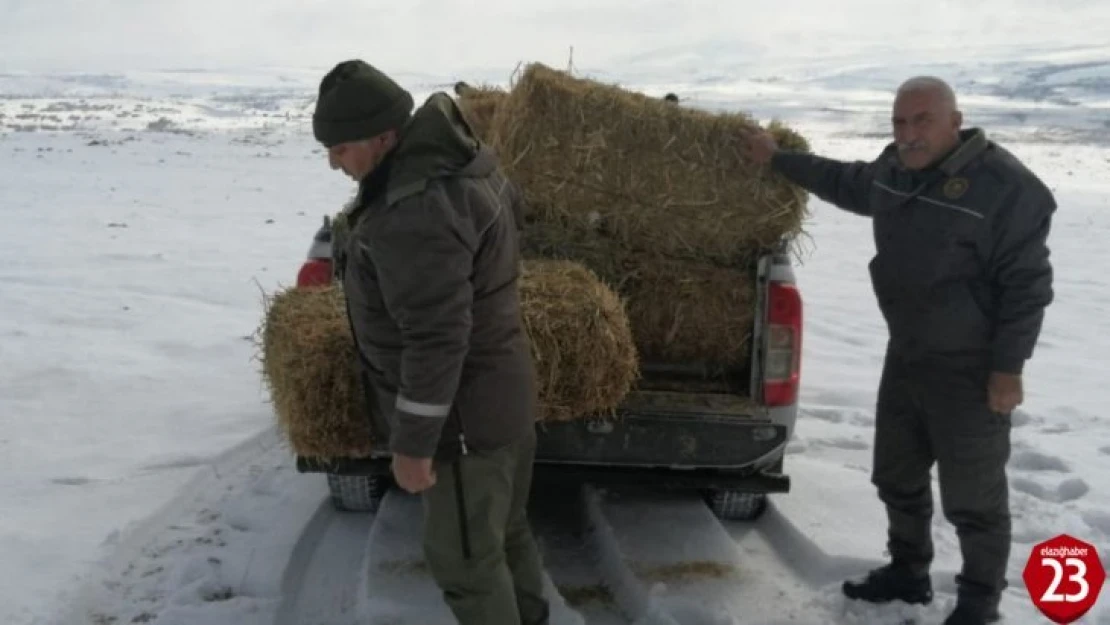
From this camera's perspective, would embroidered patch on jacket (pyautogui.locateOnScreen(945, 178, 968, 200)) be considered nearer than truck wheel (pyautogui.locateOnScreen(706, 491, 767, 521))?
Yes

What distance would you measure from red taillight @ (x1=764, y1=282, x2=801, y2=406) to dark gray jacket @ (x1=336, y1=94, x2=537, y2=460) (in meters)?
1.45

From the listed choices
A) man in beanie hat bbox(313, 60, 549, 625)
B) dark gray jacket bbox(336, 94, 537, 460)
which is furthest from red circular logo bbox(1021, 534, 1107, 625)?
dark gray jacket bbox(336, 94, 537, 460)

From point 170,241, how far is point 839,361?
8236mm

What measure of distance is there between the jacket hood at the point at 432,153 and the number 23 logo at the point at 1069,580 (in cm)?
281

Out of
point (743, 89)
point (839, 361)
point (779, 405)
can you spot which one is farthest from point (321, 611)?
point (743, 89)

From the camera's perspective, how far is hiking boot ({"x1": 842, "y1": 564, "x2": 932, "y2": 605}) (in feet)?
12.3

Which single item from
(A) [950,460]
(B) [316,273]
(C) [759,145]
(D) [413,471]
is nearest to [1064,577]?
(A) [950,460]

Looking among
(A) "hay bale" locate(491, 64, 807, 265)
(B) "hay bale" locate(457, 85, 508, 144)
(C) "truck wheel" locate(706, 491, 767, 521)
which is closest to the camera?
(A) "hay bale" locate(491, 64, 807, 265)

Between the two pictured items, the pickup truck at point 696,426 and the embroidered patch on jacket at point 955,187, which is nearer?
the embroidered patch on jacket at point 955,187

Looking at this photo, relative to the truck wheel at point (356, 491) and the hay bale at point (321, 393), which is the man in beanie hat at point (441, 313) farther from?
the truck wheel at point (356, 491)

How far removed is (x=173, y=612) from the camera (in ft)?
11.8

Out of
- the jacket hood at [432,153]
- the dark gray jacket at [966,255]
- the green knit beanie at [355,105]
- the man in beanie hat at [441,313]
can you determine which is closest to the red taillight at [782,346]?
the dark gray jacket at [966,255]

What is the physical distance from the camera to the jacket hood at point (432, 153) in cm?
247

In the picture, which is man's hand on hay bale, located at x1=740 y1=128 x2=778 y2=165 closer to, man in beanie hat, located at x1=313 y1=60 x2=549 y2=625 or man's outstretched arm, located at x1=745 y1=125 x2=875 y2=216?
man's outstretched arm, located at x1=745 y1=125 x2=875 y2=216
